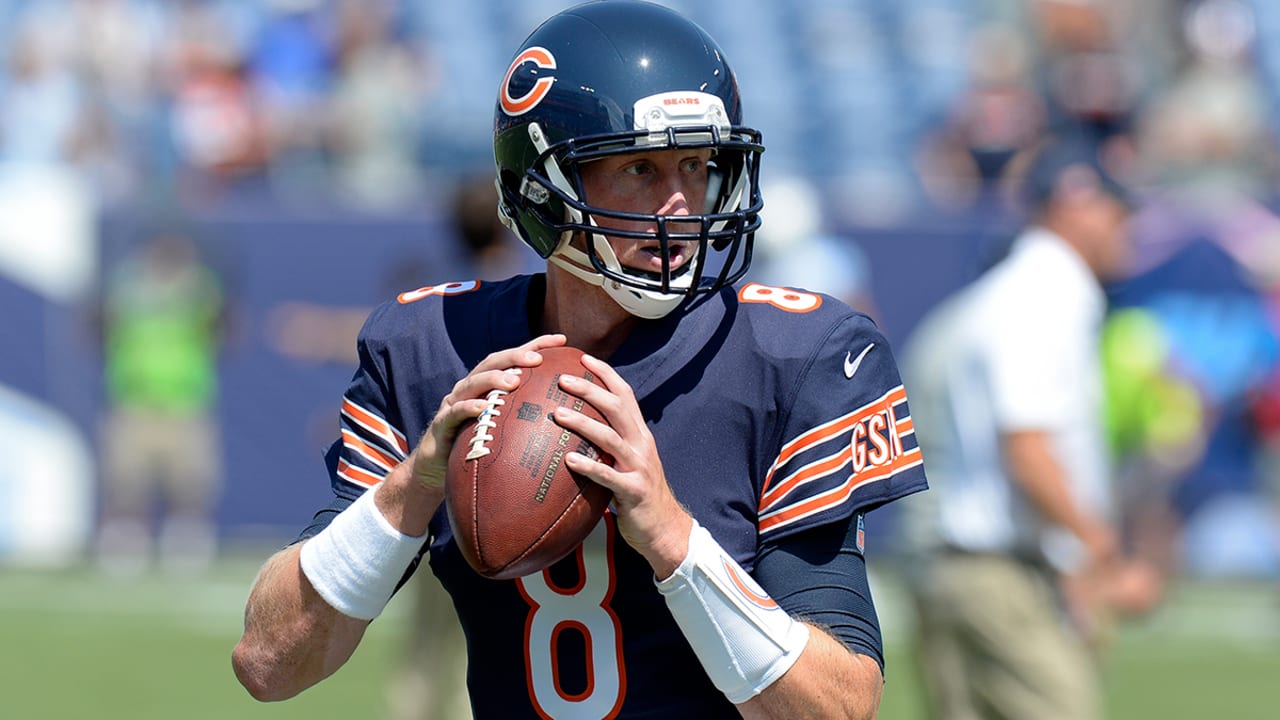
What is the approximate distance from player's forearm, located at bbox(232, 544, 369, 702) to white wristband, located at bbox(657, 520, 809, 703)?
528 millimetres

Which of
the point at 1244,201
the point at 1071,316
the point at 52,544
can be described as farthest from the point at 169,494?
the point at 1071,316

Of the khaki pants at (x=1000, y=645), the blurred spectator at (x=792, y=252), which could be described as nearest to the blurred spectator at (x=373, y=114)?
the blurred spectator at (x=792, y=252)

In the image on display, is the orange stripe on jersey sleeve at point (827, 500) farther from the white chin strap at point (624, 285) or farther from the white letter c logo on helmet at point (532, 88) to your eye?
the white letter c logo on helmet at point (532, 88)

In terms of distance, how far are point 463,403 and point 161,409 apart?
8.19 metres

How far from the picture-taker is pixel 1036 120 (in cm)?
1131

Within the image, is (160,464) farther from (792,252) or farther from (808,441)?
(808,441)

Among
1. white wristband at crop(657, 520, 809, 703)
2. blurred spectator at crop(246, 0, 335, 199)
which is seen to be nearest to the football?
white wristband at crop(657, 520, 809, 703)

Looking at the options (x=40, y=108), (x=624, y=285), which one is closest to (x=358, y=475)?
(x=624, y=285)

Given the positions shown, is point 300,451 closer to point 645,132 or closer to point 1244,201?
point 1244,201

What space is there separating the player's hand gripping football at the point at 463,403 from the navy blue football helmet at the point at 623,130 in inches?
7.2

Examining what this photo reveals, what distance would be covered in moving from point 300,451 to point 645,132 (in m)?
8.10

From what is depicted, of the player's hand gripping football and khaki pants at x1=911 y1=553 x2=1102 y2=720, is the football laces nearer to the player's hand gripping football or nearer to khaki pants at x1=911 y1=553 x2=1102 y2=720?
the player's hand gripping football

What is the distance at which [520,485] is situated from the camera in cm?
231

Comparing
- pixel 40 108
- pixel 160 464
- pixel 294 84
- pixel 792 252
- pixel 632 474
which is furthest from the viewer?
pixel 294 84
